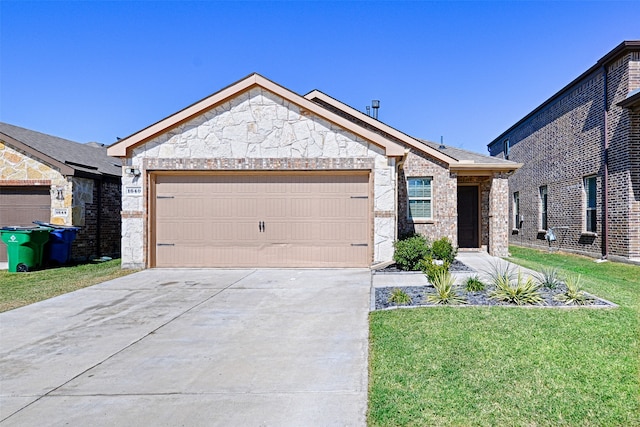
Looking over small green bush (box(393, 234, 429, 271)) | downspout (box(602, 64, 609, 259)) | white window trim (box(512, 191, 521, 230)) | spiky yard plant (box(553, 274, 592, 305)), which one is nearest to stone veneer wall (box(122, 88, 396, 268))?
small green bush (box(393, 234, 429, 271))

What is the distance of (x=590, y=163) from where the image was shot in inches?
560

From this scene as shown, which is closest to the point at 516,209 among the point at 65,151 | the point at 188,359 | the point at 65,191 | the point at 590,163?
the point at 590,163

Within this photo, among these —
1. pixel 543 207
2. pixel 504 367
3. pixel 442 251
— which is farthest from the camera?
pixel 543 207

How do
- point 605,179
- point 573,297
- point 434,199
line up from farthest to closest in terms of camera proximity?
Answer: point 434,199, point 605,179, point 573,297

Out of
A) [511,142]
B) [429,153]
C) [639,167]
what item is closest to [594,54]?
[639,167]

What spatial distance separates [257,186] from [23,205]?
8039 millimetres

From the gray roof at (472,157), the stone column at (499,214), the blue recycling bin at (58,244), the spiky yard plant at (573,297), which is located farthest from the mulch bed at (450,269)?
the blue recycling bin at (58,244)

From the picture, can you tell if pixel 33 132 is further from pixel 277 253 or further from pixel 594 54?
pixel 594 54

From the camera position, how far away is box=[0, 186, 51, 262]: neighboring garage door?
13.7m

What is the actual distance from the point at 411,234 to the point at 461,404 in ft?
35.4

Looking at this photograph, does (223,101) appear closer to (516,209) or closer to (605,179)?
(605,179)

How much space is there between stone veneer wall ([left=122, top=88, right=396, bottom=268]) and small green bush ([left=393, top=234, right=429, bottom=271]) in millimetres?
516

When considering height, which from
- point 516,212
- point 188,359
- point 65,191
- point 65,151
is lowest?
point 188,359

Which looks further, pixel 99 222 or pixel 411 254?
pixel 99 222
